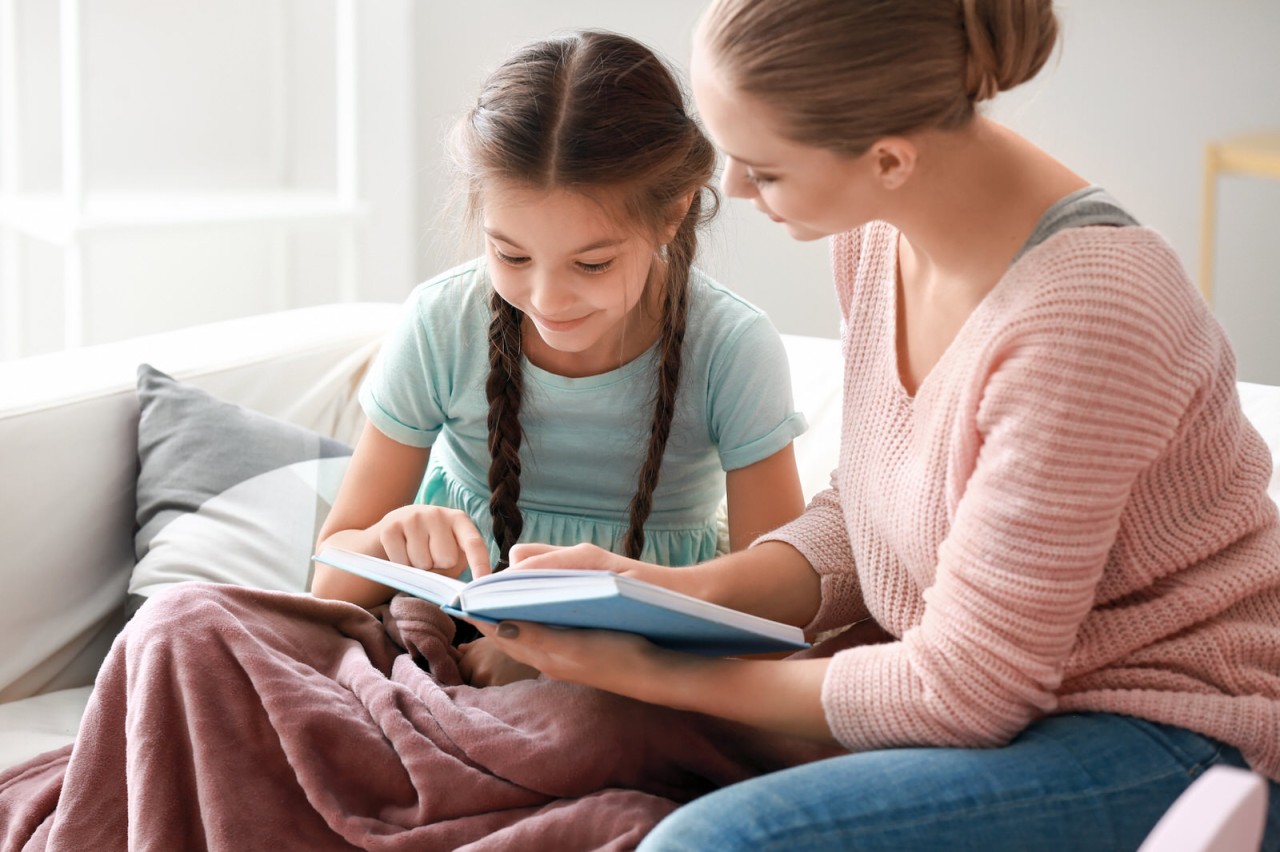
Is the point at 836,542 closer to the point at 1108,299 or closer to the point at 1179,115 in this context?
the point at 1108,299

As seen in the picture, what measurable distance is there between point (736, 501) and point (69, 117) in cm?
135

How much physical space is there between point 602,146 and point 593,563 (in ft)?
1.27

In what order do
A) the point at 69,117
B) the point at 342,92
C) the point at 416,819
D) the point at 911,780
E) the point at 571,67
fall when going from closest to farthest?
1. the point at 911,780
2. the point at 416,819
3. the point at 571,67
4. the point at 69,117
5. the point at 342,92

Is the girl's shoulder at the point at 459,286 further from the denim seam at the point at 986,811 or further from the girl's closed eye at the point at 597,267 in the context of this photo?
the denim seam at the point at 986,811

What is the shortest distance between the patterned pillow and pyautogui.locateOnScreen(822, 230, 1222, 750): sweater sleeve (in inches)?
33.3

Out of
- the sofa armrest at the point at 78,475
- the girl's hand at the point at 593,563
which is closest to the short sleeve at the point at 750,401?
the girl's hand at the point at 593,563

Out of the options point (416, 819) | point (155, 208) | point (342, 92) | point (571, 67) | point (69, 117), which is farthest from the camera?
point (342, 92)

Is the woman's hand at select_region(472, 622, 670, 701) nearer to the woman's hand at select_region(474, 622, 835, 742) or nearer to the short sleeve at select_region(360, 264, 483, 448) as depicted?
the woman's hand at select_region(474, 622, 835, 742)

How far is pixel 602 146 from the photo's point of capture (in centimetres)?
121

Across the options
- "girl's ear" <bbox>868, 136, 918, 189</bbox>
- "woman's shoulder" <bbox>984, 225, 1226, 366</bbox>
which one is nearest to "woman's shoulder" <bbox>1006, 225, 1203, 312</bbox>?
"woman's shoulder" <bbox>984, 225, 1226, 366</bbox>

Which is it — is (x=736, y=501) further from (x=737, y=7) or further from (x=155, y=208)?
(x=155, y=208)

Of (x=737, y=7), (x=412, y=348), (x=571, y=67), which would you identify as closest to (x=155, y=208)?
(x=412, y=348)

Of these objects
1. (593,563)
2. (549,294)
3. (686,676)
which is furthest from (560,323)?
(686,676)

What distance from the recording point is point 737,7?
925 mm
